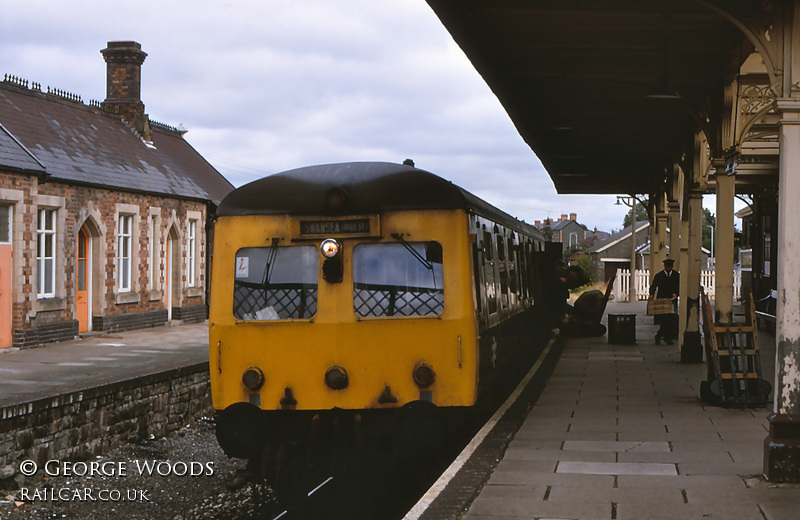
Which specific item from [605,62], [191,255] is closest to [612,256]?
[191,255]

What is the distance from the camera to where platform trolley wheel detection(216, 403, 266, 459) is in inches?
309

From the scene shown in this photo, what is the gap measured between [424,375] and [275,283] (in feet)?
4.80

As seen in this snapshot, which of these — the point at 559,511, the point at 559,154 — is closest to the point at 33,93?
the point at 559,154

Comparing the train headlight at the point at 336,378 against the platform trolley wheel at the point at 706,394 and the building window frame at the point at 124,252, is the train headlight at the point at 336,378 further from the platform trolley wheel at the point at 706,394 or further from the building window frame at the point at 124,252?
the building window frame at the point at 124,252

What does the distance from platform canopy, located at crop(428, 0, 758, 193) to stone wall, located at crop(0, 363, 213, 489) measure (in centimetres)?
612

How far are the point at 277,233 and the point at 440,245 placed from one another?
1.35 m

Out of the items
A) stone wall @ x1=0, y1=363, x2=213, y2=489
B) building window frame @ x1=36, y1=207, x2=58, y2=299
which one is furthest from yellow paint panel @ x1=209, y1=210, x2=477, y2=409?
building window frame @ x1=36, y1=207, x2=58, y2=299

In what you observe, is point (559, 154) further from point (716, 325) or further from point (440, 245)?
point (440, 245)

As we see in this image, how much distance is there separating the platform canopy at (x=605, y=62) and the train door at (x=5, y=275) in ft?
31.9

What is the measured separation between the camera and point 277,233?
8.05 metres

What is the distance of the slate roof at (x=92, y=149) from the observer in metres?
20.9

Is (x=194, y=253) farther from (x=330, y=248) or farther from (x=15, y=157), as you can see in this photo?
(x=330, y=248)

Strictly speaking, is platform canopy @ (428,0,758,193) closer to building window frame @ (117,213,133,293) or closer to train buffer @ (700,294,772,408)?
train buffer @ (700,294,772,408)

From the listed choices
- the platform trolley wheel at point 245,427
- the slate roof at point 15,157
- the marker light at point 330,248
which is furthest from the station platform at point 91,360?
the marker light at point 330,248
